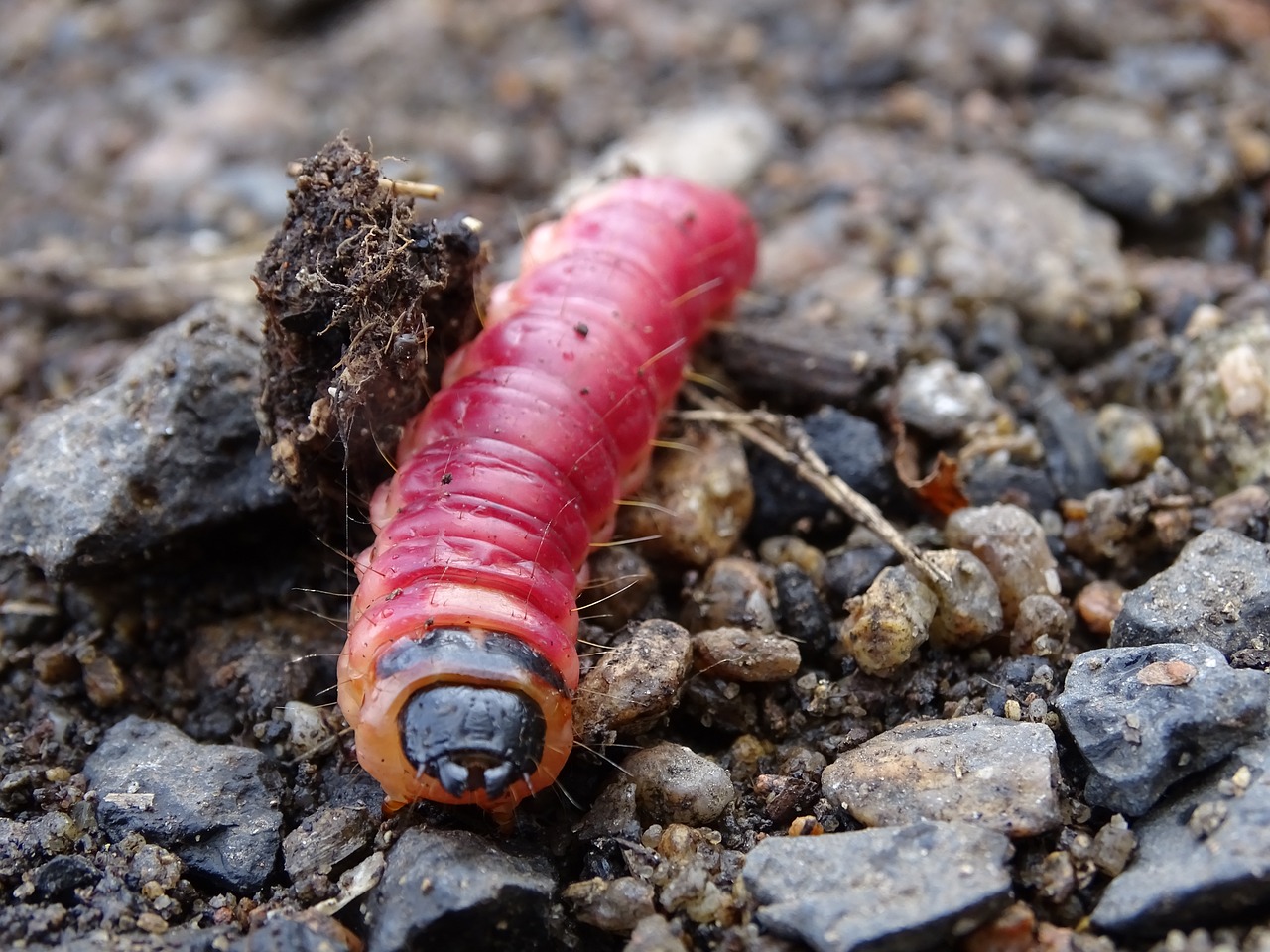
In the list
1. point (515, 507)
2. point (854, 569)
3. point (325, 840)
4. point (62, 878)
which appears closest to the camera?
point (62, 878)

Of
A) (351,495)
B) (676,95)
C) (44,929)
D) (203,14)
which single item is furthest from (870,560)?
(203,14)

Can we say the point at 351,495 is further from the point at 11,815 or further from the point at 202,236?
the point at 202,236

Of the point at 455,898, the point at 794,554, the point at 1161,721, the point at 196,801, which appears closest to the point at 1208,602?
the point at 1161,721

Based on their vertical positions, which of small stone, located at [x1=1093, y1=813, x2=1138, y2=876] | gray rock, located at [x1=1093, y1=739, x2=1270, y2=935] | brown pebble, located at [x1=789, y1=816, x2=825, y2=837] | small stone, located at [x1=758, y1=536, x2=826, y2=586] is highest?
gray rock, located at [x1=1093, y1=739, x2=1270, y2=935]

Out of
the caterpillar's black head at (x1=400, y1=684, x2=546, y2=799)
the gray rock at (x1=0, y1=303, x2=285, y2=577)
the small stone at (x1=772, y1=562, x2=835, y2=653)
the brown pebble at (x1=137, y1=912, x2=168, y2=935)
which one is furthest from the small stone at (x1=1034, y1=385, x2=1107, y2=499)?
the brown pebble at (x1=137, y1=912, x2=168, y2=935)

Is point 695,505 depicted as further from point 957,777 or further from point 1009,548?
point 957,777

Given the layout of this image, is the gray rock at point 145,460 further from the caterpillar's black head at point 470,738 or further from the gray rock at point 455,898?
the gray rock at point 455,898

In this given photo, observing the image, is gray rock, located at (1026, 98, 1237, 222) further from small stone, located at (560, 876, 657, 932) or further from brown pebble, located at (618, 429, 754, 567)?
small stone, located at (560, 876, 657, 932)
